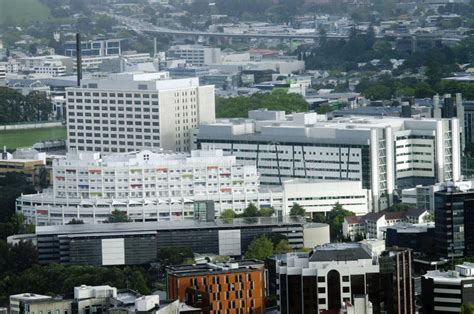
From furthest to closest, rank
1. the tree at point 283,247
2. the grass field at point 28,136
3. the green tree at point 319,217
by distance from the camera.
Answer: the grass field at point 28,136 < the green tree at point 319,217 < the tree at point 283,247

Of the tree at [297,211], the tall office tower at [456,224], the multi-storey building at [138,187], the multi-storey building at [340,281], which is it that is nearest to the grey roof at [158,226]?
the tree at [297,211]

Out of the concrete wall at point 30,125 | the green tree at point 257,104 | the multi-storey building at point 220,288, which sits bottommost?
the multi-storey building at point 220,288

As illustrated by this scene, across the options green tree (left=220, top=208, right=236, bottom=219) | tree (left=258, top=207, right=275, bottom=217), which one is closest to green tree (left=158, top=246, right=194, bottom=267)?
green tree (left=220, top=208, right=236, bottom=219)

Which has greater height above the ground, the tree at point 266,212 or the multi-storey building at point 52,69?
the multi-storey building at point 52,69

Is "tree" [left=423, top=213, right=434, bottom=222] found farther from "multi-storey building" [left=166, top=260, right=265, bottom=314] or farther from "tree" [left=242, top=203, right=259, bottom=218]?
"multi-storey building" [left=166, top=260, right=265, bottom=314]

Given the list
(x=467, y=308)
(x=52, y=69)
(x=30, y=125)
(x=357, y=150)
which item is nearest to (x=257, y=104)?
(x=30, y=125)

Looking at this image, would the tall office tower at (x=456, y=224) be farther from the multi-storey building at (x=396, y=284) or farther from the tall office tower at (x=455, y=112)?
the tall office tower at (x=455, y=112)
